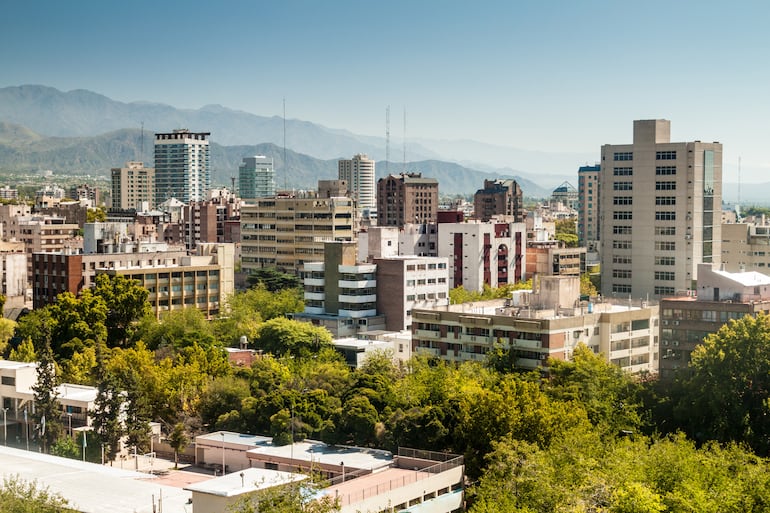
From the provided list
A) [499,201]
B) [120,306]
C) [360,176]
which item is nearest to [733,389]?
[120,306]

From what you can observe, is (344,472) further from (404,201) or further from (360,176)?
(360,176)

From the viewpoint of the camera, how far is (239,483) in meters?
24.1

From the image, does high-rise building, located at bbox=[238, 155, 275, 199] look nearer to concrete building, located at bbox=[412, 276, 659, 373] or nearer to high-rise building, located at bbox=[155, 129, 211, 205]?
high-rise building, located at bbox=[155, 129, 211, 205]

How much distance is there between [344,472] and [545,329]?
12.0 m

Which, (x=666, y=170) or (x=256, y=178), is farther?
(x=256, y=178)

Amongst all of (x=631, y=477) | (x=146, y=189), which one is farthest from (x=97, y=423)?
(x=146, y=189)

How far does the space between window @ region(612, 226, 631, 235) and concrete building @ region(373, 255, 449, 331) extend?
986 centimetres

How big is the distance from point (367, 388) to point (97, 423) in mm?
8324

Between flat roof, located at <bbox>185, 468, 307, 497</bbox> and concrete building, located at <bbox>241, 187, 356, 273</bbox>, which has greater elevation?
concrete building, located at <bbox>241, 187, 356, 273</bbox>

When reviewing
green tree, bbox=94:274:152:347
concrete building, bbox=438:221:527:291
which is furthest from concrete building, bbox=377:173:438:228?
green tree, bbox=94:274:152:347

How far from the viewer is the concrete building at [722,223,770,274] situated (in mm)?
66875

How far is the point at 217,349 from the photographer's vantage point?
4303 centimetres

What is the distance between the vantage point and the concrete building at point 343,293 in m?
52.1

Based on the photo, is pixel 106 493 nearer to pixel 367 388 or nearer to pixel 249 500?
pixel 249 500
